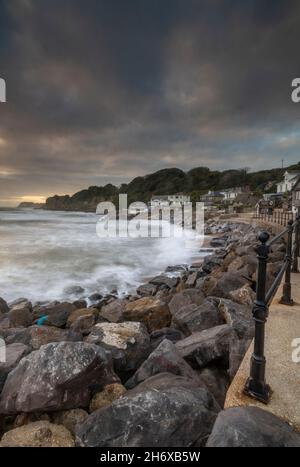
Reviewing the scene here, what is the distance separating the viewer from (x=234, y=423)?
4.88 feet

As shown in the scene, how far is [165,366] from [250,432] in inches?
54.4

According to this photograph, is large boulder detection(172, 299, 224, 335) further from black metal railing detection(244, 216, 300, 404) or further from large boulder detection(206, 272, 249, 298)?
black metal railing detection(244, 216, 300, 404)

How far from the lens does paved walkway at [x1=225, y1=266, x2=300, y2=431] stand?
193cm

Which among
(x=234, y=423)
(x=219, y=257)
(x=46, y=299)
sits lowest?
(x=46, y=299)

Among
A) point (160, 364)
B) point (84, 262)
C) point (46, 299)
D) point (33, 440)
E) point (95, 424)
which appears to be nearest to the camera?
point (95, 424)

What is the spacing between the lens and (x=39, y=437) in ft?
6.35

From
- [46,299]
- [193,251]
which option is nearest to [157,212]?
[193,251]

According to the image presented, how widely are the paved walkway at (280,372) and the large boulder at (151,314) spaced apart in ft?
7.60

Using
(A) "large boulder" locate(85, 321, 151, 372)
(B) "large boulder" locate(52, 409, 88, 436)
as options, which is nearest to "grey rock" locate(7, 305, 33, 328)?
(A) "large boulder" locate(85, 321, 151, 372)

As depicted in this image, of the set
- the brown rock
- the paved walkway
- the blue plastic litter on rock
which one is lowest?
the blue plastic litter on rock

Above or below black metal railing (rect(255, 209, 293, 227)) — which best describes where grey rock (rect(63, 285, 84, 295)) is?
below

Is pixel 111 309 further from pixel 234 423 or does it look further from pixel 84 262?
pixel 84 262

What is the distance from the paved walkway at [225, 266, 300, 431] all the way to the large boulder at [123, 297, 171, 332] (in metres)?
2.31
